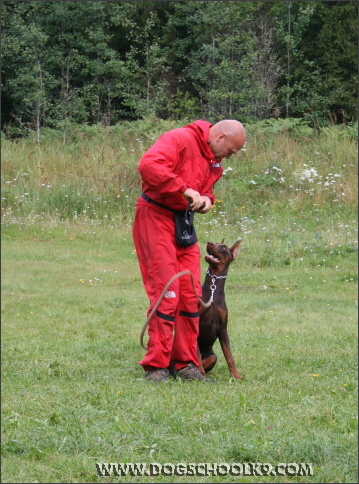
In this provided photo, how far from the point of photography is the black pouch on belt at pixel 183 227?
6.02 metres

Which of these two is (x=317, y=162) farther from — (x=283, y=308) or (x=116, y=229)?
(x=283, y=308)

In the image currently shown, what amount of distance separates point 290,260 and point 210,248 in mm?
6043

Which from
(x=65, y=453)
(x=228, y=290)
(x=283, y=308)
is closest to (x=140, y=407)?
(x=65, y=453)

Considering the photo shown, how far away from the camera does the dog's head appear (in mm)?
6203

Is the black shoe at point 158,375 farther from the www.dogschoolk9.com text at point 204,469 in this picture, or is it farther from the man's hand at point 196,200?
the www.dogschoolk9.com text at point 204,469

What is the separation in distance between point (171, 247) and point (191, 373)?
96 centimetres

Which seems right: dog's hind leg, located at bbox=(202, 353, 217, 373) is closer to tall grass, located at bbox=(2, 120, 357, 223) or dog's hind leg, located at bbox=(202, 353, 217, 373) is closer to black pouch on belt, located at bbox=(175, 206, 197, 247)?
black pouch on belt, located at bbox=(175, 206, 197, 247)

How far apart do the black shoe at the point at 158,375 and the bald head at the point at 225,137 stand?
166 cm

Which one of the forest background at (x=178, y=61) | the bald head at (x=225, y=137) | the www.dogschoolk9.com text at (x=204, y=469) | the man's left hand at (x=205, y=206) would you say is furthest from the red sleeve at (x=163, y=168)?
the forest background at (x=178, y=61)

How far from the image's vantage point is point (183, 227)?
605 centimetres

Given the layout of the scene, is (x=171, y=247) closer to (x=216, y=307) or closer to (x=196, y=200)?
(x=196, y=200)

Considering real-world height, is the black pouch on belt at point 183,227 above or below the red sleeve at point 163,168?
below

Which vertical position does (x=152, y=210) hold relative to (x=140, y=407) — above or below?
above

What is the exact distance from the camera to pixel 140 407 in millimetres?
4852
